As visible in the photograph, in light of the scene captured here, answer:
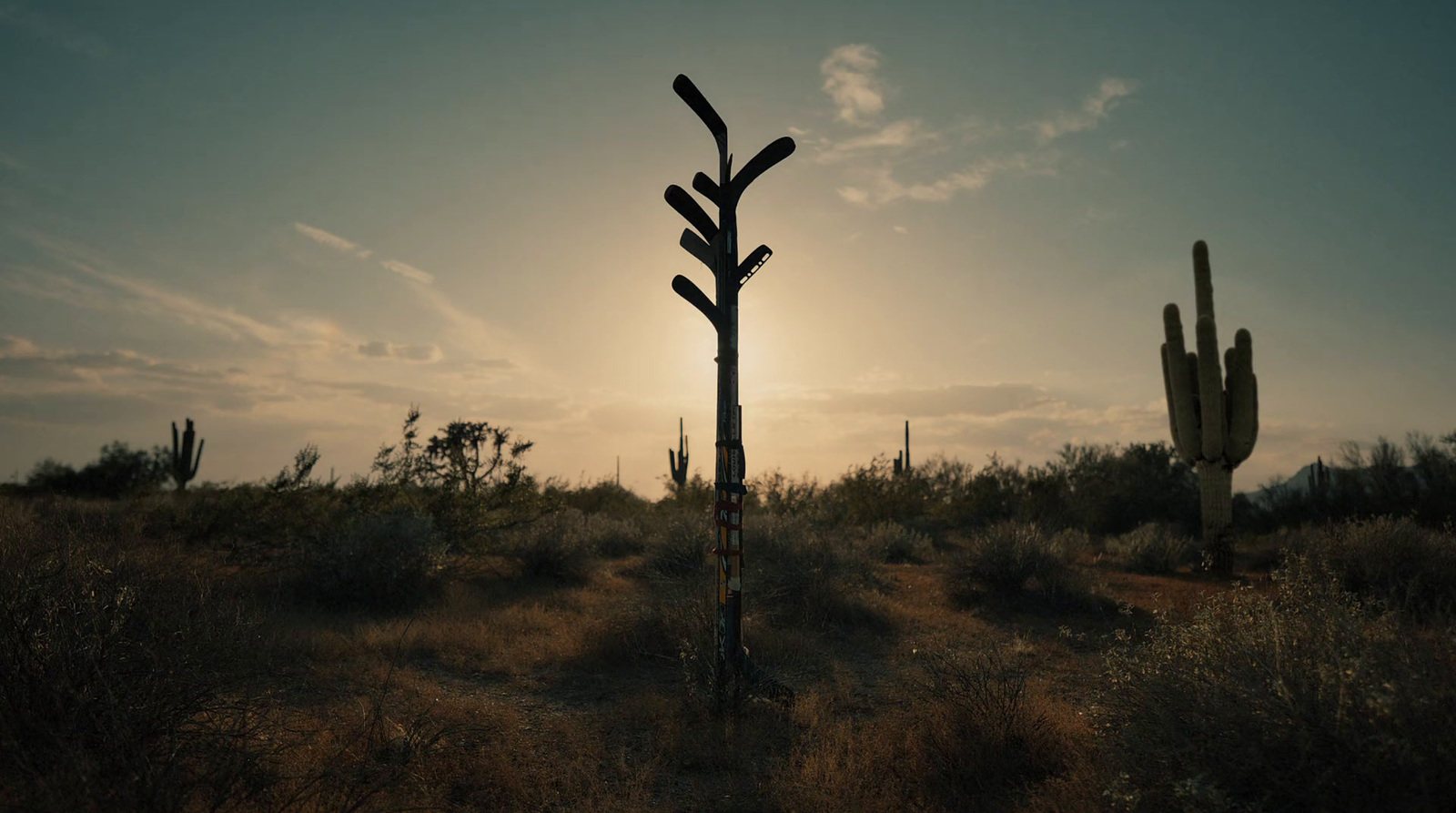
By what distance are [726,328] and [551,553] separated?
8.54 metres

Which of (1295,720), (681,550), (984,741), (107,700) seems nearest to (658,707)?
(984,741)

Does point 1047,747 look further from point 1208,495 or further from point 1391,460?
point 1391,460

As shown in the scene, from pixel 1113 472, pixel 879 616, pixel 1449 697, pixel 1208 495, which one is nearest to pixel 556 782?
pixel 1449 697

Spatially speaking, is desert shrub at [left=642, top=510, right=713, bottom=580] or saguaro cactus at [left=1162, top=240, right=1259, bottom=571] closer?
desert shrub at [left=642, top=510, right=713, bottom=580]

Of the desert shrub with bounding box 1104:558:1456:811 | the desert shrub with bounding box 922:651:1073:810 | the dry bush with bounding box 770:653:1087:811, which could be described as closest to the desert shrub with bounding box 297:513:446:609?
the dry bush with bounding box 770:653:1087:811

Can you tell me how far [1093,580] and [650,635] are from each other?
8.07 m

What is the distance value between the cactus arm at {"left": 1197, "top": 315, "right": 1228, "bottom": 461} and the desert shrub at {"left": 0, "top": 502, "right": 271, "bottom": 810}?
52.6 feet

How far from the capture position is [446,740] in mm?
5688

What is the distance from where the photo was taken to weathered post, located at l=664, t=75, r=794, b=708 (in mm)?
6453

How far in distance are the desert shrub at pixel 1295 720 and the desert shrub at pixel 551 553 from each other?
10811 millimetres

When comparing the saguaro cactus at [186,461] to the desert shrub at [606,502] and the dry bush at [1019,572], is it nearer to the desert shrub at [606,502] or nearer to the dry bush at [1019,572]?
the desert shrub at [606,502]

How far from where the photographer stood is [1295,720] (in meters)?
3.28

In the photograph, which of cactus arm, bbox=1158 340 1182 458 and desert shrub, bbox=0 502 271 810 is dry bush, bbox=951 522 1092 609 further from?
desert shrub, bbox=0 502 271 810

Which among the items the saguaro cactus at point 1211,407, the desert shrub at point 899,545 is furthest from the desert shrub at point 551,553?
the saguaro cactus at point 1211,407
